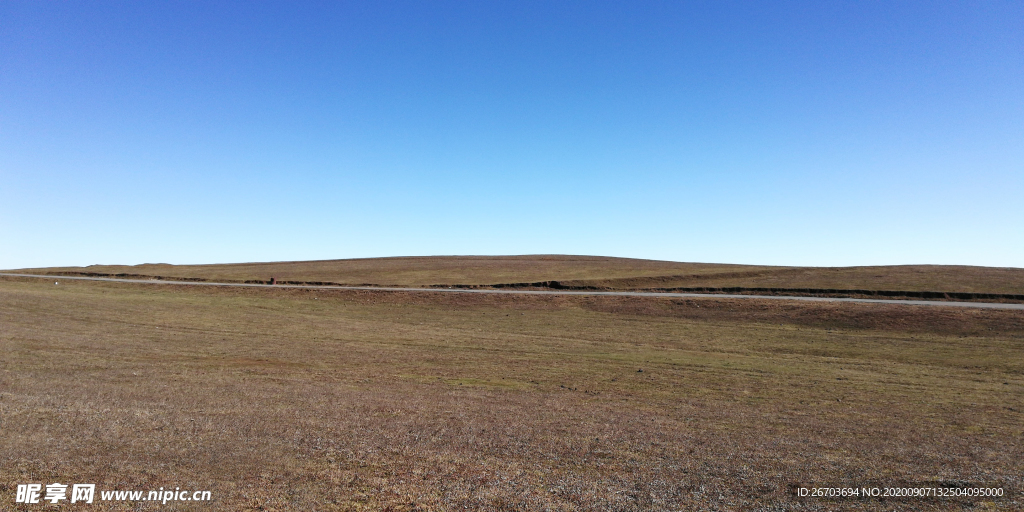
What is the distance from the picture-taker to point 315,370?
62.3 ft

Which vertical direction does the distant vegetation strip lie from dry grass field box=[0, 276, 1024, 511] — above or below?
above

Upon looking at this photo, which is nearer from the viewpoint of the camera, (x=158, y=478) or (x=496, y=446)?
(x=158, y=478)

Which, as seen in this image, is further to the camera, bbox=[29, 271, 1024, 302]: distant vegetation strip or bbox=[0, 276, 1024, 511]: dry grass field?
bbox=[29, 271, 1024, 302]: distant vegetation strip

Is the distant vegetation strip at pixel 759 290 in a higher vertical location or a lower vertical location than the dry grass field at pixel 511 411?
higher

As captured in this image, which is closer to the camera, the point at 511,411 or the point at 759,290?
the point at 511,411

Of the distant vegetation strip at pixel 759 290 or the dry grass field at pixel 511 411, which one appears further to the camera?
the distant vegetation strip at pixel 759 290

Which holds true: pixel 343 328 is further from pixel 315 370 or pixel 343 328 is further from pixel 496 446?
pixel 496 446

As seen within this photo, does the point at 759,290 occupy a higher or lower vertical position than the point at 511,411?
higher

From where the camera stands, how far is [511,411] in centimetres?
1359

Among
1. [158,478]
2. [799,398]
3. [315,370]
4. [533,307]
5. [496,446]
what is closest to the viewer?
[158,478]

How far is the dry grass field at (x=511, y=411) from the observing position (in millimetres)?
8383

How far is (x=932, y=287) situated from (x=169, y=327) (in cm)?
5478

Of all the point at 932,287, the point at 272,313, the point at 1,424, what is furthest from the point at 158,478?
the point at 932,287

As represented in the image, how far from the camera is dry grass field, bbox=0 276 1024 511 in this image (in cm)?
838
